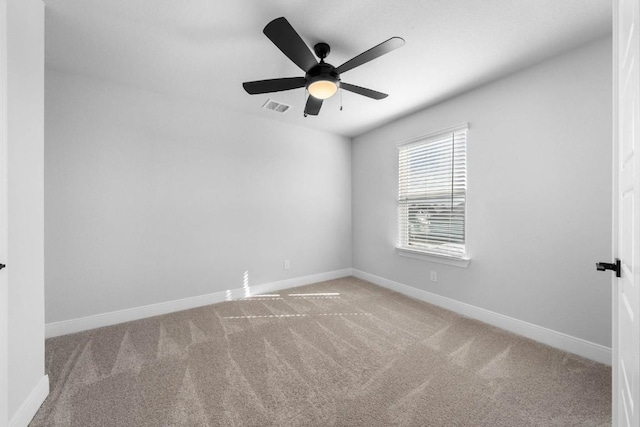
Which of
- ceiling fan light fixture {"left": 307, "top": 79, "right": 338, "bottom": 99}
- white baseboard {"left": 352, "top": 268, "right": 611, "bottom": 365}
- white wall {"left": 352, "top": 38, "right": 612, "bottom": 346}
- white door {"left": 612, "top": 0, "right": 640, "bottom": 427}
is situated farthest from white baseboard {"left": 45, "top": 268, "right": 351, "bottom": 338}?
white door {"left": 612, "top": 0, "right": 640, "bottom": 427}

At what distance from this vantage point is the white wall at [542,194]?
2.04 m


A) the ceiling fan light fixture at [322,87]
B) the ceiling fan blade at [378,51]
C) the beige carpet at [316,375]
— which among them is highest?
the ceiling fan blade at [378,51]

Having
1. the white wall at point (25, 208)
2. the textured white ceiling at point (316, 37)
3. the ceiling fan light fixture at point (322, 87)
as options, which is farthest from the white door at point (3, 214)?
the ceiling fan light fixture at point (322, 87)

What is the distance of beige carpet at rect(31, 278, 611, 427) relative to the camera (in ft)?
4.95

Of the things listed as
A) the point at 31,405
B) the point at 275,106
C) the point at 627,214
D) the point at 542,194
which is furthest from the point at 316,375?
the point at 275,106

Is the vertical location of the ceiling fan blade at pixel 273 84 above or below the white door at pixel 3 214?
above

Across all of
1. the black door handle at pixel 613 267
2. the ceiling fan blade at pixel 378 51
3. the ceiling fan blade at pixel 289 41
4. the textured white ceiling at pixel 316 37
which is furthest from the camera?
the textured white ceiling at pixel 316 37

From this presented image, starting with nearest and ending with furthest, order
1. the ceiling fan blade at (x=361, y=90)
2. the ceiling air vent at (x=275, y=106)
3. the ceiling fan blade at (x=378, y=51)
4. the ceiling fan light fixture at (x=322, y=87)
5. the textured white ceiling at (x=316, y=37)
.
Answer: the ceiling fan blade at (x=378, y=51)
the textured white ceiling at (x=316, y=37)
the ceiling fan light fixture at (x=322, y=87)
the ceiling fan blade at (x=361, y=90)
the ceiling air vent at (x=275, y=106)

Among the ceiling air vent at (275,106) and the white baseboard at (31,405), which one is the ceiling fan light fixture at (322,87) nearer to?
the ceiling air vent at (275,106)

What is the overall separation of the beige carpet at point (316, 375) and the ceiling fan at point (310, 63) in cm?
219

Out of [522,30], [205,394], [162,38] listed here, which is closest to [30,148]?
[162,38]

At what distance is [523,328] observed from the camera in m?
2.44

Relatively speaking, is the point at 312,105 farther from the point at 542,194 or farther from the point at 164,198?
the point at 542,194

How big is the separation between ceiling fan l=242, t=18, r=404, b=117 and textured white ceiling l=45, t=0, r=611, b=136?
0.92ft
